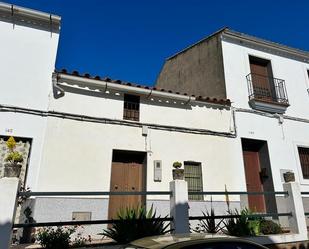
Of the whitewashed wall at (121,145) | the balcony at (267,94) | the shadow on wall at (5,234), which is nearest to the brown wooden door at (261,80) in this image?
the balcony at (267,94)

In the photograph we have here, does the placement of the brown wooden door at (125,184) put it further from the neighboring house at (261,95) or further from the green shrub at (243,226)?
the neighboring house at (261,95)

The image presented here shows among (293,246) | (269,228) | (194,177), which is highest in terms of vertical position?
(194,177)

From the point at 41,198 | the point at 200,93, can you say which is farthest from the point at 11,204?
the point at 200,93

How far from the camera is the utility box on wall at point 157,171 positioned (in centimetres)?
933

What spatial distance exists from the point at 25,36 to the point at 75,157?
467cm

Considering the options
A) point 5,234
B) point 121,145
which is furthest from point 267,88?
point 5,234

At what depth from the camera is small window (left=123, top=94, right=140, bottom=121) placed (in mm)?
9906

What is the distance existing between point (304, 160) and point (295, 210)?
5714 millimetres

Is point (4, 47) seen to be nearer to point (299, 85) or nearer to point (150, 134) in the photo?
point (150, 134)

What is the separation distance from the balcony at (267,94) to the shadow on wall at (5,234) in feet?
A: 33.1

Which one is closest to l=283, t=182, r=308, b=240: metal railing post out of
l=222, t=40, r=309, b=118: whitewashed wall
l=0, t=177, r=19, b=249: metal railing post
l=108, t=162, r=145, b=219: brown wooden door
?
l=108, t=162, r=145, b=219: brown wooden door

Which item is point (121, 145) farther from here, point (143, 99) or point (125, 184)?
point (143, 99)

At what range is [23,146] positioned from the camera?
821cm

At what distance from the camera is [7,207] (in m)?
4.74
